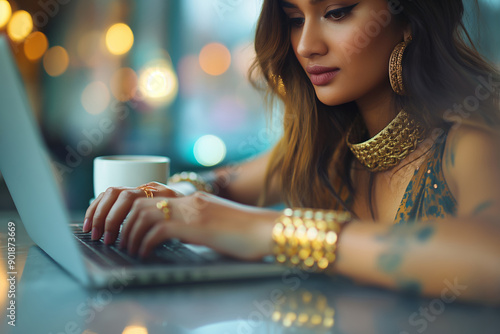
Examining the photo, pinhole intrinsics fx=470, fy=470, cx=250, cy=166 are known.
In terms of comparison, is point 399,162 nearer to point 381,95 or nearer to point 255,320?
point 381,95

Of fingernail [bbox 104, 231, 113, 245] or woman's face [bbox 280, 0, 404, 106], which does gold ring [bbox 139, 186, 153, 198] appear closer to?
fingernail [bbox 104, 231, 113, 245]

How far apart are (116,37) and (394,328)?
349 centimetres

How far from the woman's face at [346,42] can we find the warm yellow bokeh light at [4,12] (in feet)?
8.89

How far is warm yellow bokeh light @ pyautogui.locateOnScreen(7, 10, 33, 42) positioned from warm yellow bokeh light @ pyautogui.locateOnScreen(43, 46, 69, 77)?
0.19 metres

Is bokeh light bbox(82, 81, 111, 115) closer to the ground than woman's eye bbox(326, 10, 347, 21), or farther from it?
closer to the ground

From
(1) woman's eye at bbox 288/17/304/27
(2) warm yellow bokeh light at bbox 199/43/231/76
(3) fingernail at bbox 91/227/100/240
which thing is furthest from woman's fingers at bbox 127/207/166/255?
(2) warm yellow bokeh light at bbox 199/43/231/76

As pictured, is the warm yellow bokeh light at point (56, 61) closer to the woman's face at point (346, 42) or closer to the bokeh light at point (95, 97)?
the bokeh light at point (95, 97)

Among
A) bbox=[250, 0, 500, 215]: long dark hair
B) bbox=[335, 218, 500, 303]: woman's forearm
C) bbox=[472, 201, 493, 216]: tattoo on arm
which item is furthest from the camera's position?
bbox=[250, 0, 500, 215]: long dark hair

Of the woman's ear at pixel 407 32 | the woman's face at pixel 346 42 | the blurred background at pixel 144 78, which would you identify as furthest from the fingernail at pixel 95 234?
the blurred background at pixel 144 78

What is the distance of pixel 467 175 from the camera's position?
0.74m

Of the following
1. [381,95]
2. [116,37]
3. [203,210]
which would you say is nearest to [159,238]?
[203,210]

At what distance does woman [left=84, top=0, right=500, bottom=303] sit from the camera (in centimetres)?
58

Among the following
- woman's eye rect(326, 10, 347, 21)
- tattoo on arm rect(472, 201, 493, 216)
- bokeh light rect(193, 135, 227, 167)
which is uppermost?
woman's eye rect(326, 10, 347, 21)

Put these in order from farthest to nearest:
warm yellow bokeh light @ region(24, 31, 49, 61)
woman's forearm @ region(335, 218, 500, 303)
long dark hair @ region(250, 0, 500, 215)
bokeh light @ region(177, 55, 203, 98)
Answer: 1. bokeh light @ region(177, 55, 203, 98)
2. warm yellow bokeh light @ region(24, 31, 49, 61)
3. long dark hair @ region(250, 0, 500, 215)
4. woman's forearm @ region(335, 218, 500, 303)
